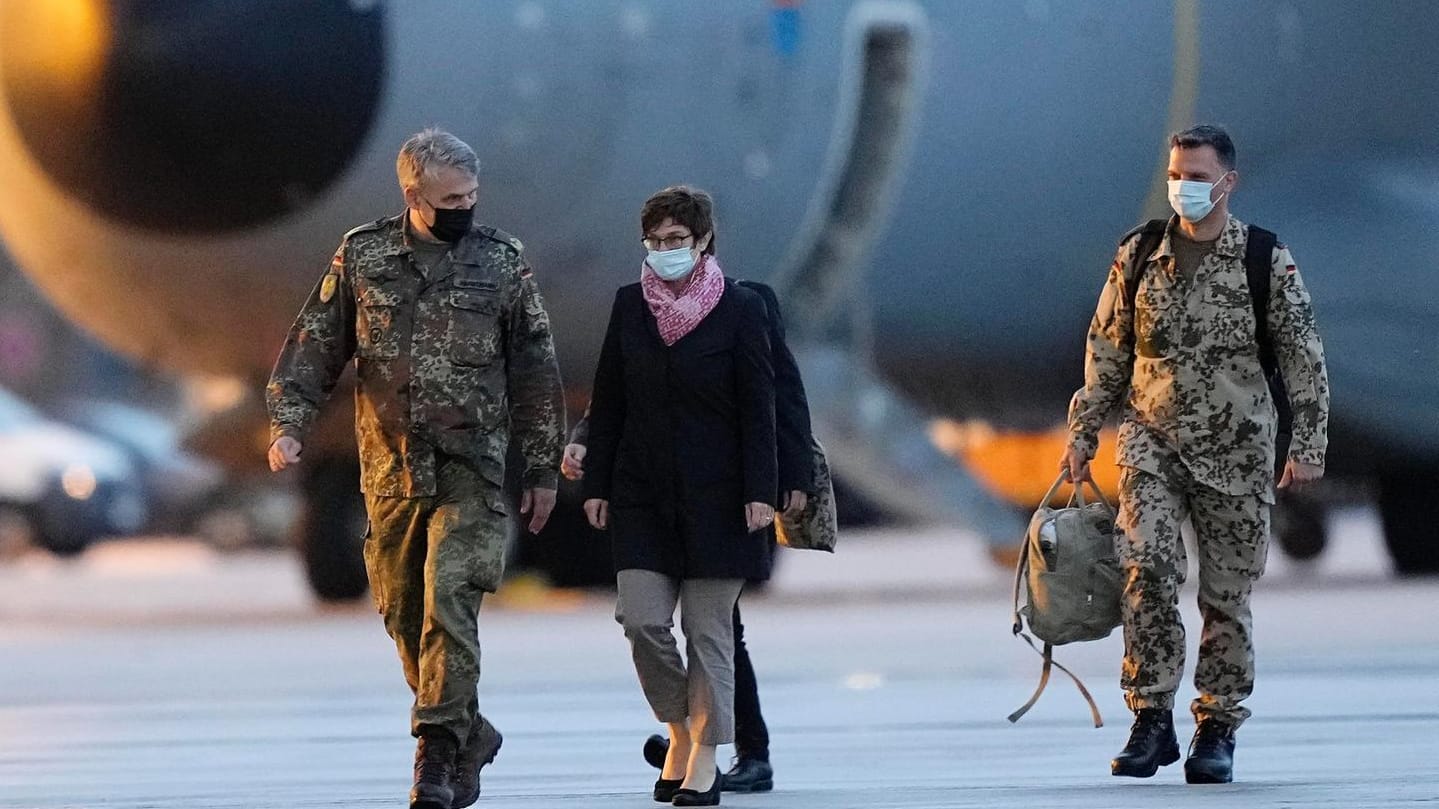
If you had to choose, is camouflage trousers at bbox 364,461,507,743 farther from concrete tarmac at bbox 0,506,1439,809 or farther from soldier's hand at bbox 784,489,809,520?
soldier's hand at bbox 784,489,809,520

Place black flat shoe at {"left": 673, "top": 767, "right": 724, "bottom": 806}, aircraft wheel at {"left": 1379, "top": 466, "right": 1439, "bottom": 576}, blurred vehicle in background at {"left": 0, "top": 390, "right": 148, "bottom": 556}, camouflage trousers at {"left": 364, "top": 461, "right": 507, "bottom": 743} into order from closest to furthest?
camouflage trousers at {"left": 364, "top": 461, "right": 507, "bottom": 743} < black flat shoe at {"left": 673, "top": 767, "right": 724, "bottom": 806} < aircraft wheel at {"left": 1379, "top": 466, "right": 1439, "bottom": 576} < blurred vehicle in background at {"left": 0, "top": 390, "right": 148, "bottom": 556}

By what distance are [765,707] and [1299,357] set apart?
3.21m

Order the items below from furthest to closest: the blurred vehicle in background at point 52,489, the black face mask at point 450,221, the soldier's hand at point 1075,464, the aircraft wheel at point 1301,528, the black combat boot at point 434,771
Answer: the blurred vehicle in background at point 52,489 → the aircraft wheel at point 1301,528 → the soldier's hand at point 1075,464 → the black face mask at point 450,221 → the black combat boot at point 434,771

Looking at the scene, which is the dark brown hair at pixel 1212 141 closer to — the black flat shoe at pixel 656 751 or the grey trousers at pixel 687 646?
the grey trousers at pixel 687 646

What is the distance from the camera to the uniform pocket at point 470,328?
725 cm

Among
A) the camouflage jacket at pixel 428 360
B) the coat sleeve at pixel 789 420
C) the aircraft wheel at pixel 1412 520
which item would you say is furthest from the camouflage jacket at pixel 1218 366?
the aircraft wheel at pixel 1412 520

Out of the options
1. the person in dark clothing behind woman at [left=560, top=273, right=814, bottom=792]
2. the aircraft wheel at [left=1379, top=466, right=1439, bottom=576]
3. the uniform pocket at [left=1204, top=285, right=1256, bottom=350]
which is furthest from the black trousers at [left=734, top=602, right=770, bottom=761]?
the aircraft wheel at [left=1379, top=466, right=1439, bottom=576]

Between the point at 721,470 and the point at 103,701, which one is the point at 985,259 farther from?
the point at 721,470

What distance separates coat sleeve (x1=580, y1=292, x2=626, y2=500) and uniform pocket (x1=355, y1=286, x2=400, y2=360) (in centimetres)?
54

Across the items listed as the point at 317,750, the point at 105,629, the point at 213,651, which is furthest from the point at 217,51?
the point at 317,750

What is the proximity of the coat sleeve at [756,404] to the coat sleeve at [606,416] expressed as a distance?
11.9 inches

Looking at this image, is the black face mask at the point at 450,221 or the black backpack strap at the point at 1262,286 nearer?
the black face mask at the point at 450,221

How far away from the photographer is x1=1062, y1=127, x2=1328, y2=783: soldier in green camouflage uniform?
7789 millimetres

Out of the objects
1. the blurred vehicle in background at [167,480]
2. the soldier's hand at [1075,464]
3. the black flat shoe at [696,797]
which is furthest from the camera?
the blurred vehicle in background at [167,480]
